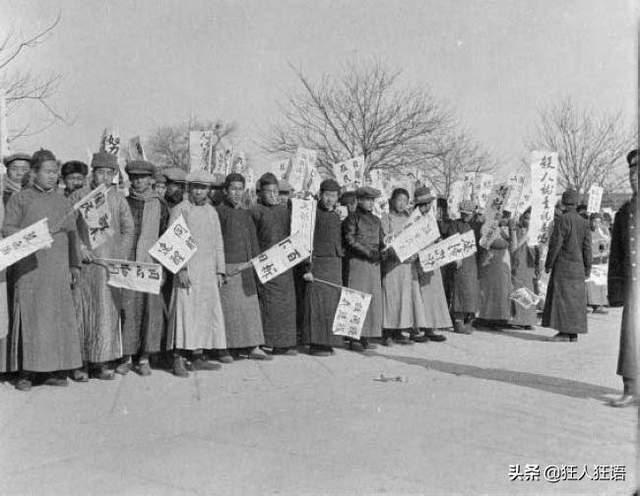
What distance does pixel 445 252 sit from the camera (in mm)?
8508

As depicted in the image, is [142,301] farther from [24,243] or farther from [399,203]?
[399,203]

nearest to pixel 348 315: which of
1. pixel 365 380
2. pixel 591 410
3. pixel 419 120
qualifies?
pixel 365 380

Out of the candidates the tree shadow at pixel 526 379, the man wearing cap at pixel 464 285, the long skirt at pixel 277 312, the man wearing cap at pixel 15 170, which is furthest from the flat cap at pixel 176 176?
the man wearing cap at pixel 464 285

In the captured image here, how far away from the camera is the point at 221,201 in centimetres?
741

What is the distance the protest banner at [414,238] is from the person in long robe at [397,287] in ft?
0.89

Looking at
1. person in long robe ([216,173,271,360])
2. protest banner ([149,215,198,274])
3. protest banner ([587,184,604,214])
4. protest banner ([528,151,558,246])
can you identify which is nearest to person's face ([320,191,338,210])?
person in long robe ([216,173,271,360])

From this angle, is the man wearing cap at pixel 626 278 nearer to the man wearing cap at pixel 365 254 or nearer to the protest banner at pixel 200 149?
the man wearing cap at pixel 365 254

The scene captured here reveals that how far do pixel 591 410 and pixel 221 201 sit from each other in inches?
157

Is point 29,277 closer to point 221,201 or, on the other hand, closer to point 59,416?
point 59,416

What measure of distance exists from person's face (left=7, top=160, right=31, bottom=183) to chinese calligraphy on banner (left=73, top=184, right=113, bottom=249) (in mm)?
715

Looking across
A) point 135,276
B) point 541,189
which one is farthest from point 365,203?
point 135,276

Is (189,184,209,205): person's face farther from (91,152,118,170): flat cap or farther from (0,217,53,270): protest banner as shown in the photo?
(0,217,53,270): protest banner

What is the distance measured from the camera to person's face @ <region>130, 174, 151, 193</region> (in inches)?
252

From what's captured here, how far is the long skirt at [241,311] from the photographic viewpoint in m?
6.92
